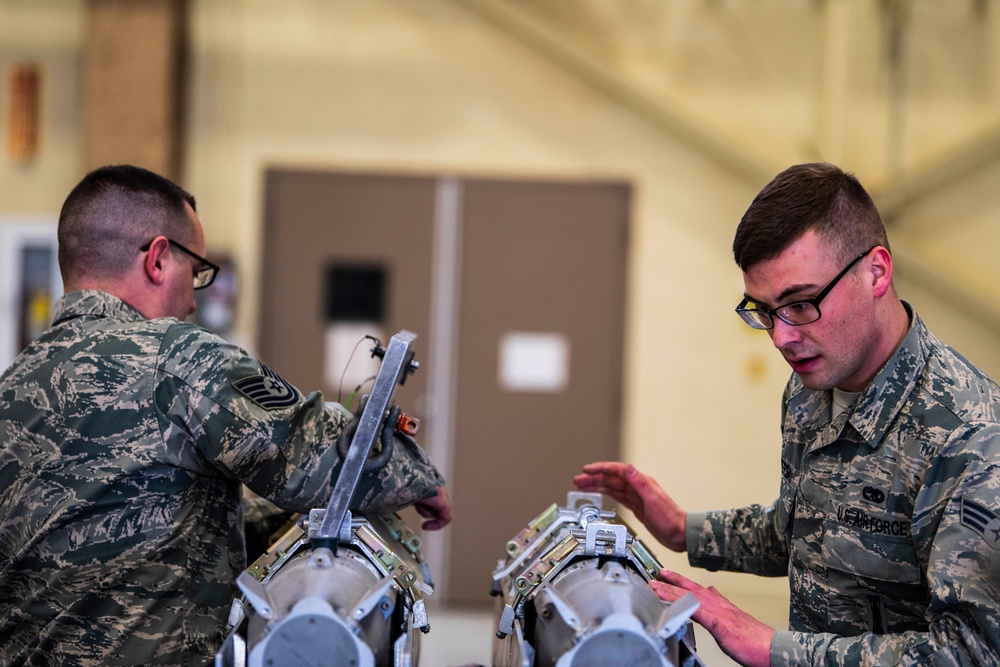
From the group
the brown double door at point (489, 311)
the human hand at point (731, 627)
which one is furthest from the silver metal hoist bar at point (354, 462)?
the brown double door at point (489, 311)

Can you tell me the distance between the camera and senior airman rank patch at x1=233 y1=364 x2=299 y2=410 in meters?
1.50

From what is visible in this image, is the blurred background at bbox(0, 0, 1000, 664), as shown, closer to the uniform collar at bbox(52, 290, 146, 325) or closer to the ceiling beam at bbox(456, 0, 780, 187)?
the ceiling beam at bbox(456, 0, 780, 187)

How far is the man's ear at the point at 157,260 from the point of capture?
1.69m

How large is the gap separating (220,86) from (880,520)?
412cm

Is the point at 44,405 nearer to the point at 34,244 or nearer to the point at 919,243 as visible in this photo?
the point at 34,244

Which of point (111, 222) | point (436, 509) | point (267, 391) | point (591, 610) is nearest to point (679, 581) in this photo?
point (591, 610)

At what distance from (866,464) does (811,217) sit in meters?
0.38

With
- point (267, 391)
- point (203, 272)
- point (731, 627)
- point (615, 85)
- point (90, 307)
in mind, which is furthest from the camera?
point (615, 85)

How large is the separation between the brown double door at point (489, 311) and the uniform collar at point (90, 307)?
117 inches

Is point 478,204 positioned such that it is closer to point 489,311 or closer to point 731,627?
point 489,311

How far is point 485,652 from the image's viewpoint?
147 inches

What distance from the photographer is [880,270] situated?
4.53ft

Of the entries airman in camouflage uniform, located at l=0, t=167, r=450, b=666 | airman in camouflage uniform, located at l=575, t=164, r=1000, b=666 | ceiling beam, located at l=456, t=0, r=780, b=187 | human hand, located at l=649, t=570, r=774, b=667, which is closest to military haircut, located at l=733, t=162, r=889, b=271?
airman in camouflage uniform, located at l=575, t=164, r=1000, b=666

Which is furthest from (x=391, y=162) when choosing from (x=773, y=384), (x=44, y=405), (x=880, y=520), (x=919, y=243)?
(x=880, y=520)
